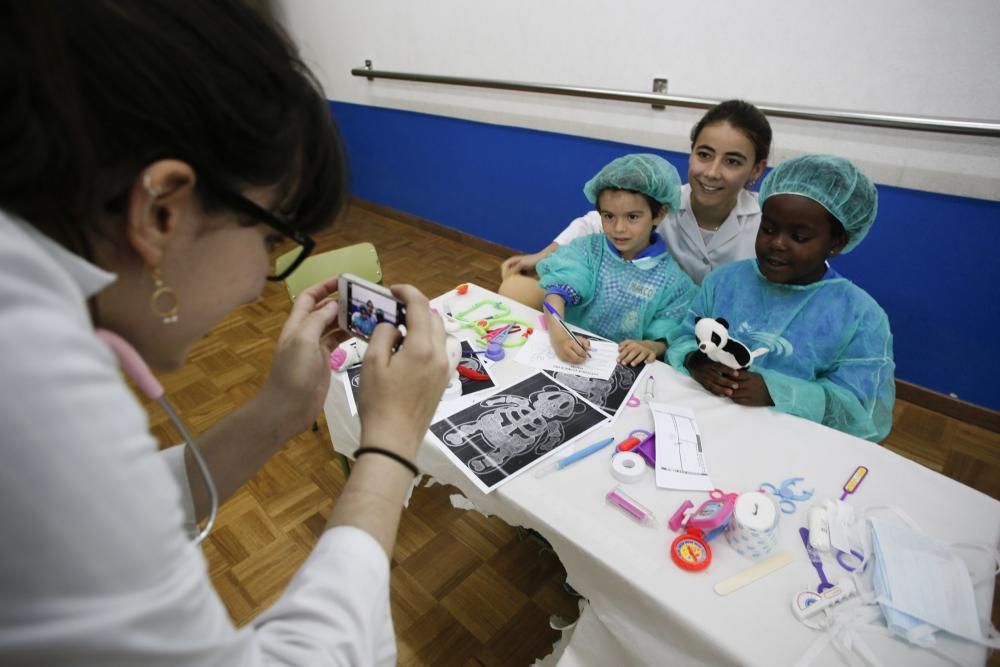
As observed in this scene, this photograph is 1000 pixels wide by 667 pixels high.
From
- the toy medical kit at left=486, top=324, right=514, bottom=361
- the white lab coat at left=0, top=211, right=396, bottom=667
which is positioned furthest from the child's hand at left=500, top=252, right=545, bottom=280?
the white lab coat at left=0, top=211, right=396, bottom=667

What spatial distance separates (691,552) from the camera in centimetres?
77

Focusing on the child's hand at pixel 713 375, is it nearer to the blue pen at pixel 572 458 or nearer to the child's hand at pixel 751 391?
the child's hand at pixel 751 391

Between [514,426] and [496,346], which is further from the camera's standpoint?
[496,346]

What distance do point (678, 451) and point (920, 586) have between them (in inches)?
15.0

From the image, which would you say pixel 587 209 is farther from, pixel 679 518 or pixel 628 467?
pixel 679 518

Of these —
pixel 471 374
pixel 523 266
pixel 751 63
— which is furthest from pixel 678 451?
pixel 751 63

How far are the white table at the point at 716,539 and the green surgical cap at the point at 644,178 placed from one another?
26.3 inches

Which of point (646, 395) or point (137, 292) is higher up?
point (137, 292)

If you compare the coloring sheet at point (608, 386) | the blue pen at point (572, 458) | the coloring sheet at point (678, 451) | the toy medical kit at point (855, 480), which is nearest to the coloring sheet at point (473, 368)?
Result: the coloring sheet at point (608, 386)

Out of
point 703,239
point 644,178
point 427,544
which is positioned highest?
point 644,178

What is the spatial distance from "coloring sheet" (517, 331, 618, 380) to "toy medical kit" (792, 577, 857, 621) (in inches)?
22.4

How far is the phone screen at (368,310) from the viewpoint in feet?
2.55

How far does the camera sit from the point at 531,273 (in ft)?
6.48

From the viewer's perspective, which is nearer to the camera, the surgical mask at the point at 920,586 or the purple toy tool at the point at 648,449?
the surgical mask at the point at 920,586
